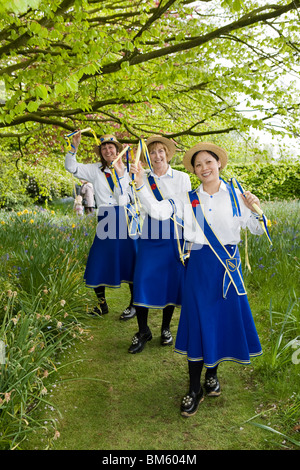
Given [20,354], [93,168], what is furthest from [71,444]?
[93,168]

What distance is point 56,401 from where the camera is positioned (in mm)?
2850

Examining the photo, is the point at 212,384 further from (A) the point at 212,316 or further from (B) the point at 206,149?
(B) the point at 206,149

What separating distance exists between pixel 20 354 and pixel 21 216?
5315 mm

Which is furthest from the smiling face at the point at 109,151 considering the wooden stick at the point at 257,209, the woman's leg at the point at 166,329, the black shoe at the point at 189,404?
the black shoe at the point at 189,404

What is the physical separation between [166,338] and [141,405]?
1.01m

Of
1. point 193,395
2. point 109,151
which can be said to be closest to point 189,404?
point 193,395

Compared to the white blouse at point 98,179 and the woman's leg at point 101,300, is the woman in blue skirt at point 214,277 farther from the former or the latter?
the woman's leg at point 101,300

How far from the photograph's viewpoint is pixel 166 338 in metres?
3.83

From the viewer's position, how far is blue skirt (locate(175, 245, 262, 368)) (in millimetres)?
2668

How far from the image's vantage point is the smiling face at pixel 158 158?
11.5ft

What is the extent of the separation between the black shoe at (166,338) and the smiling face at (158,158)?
1.57 metres

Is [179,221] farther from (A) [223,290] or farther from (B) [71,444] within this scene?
(B) [71,444]

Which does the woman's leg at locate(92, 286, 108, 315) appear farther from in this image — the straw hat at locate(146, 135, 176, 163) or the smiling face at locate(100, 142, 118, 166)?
the straw hat at locate(146, 135, 176, 163)
